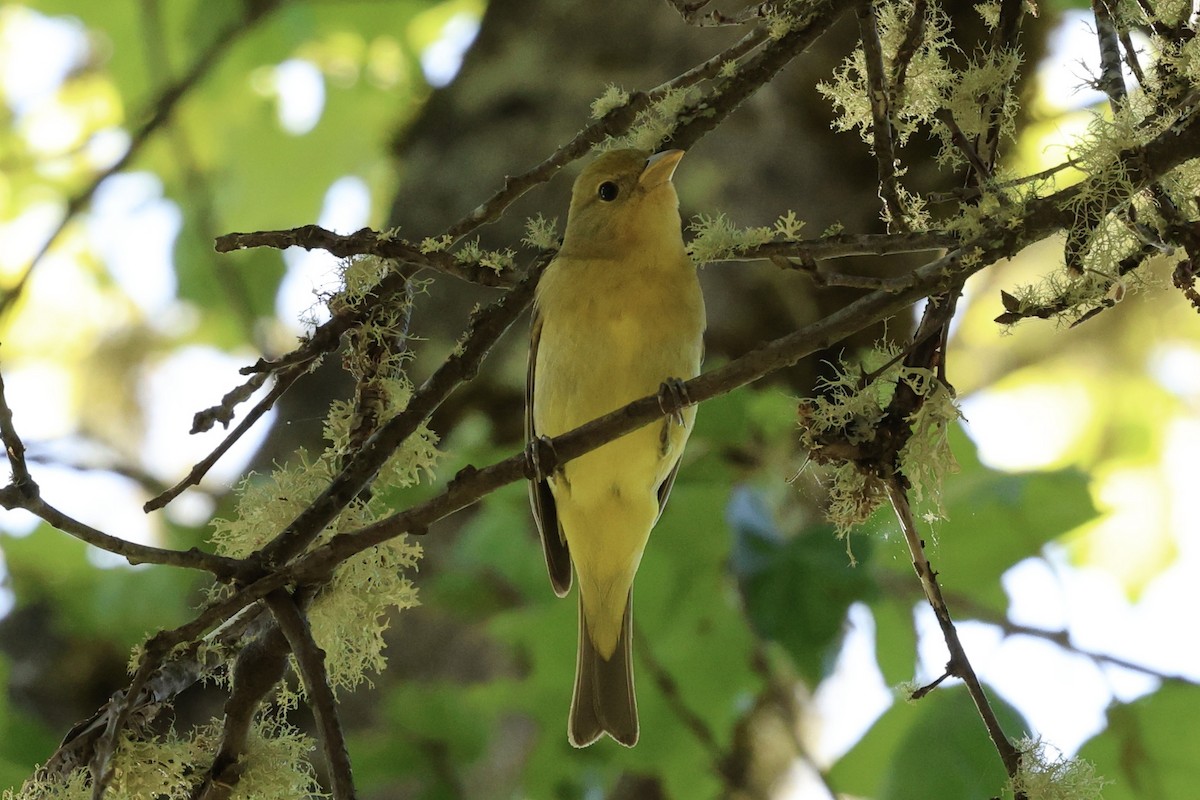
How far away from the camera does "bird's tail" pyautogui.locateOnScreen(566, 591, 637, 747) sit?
11.7 ft

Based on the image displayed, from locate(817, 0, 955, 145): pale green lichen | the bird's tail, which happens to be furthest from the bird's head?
locate(817, 0, 955, 145): pale green lichen

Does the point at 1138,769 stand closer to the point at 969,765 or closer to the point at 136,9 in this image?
the point at 969,765

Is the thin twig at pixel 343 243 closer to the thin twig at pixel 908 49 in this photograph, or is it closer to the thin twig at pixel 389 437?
the thin twig at pixel 389 437

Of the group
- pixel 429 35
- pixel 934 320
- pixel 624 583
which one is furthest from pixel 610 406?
pixel 429 35

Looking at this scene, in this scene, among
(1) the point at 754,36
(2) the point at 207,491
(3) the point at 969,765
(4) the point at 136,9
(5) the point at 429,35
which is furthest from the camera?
(5) the point at 429,35

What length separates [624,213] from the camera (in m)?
3.79

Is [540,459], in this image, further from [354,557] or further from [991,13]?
[991,13]

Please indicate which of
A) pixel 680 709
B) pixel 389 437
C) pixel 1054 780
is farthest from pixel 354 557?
pixel 680 709

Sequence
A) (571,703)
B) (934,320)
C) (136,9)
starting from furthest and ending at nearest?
1. (136,9)
2. (571,703)
3. (934,320)

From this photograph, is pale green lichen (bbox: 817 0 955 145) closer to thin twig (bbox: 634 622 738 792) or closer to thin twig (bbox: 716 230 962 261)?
thin twig (bbox: 716 230 962 261)

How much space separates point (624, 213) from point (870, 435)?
197 centimetres

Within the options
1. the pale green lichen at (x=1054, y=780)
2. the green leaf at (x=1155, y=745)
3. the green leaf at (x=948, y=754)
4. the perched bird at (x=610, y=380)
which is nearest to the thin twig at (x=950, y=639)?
the pale green lichen at (x=1054, y=780)

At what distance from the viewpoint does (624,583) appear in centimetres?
384

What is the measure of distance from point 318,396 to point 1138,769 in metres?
3.30
